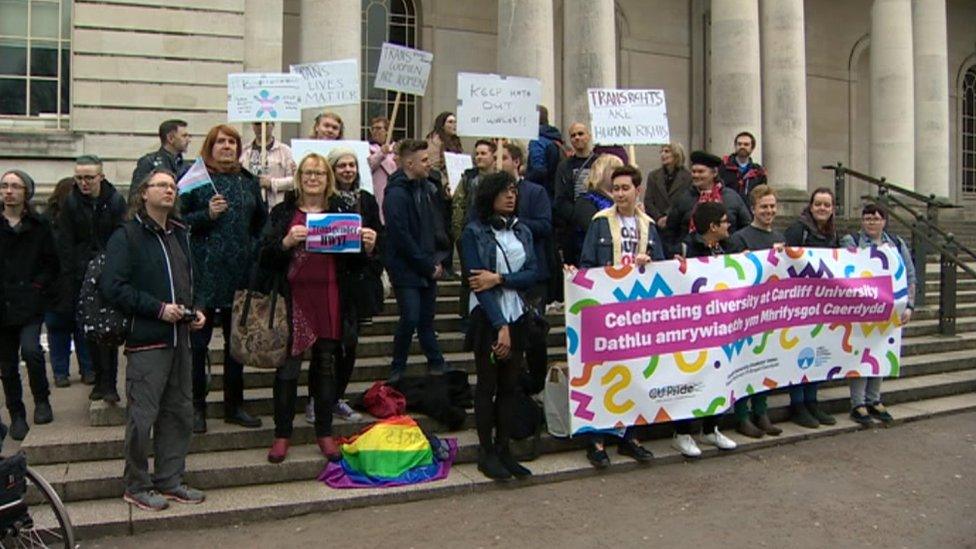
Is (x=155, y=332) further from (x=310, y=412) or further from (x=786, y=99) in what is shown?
(x=786, y=99)

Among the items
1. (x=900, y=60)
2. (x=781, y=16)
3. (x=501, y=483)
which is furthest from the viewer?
(x=900, y=60)

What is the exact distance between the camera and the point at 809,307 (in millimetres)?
7793

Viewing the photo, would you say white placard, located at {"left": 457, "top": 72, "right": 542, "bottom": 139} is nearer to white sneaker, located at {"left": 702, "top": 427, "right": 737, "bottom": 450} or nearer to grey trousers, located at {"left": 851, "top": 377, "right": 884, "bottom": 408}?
white sneaker, located at {"left": 702, "top": 427, "right": 737, "bottom": 450}

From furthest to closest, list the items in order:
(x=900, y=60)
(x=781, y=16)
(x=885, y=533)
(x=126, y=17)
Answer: (x=900, y=60)
(x=781, y=16)
(x=126, y=17)
(x=885, y=533)

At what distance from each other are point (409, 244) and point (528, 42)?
346 inches

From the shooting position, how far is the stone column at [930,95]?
2197 cm

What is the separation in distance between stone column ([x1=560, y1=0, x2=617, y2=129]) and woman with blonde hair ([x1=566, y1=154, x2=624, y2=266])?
7.72 m

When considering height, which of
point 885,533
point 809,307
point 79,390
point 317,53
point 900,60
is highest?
point 900,60

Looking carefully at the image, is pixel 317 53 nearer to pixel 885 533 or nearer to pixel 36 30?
pixel 36 30

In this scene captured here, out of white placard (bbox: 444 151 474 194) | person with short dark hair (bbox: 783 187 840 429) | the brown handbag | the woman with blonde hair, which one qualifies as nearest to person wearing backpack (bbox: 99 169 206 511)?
the brown handbag

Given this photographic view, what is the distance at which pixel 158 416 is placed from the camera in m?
5.47

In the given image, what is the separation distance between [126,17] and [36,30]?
1643 millimetres

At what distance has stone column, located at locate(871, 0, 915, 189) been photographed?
20.6 metres

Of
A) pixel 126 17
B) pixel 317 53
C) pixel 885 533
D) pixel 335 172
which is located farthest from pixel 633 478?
pixel 126 17
